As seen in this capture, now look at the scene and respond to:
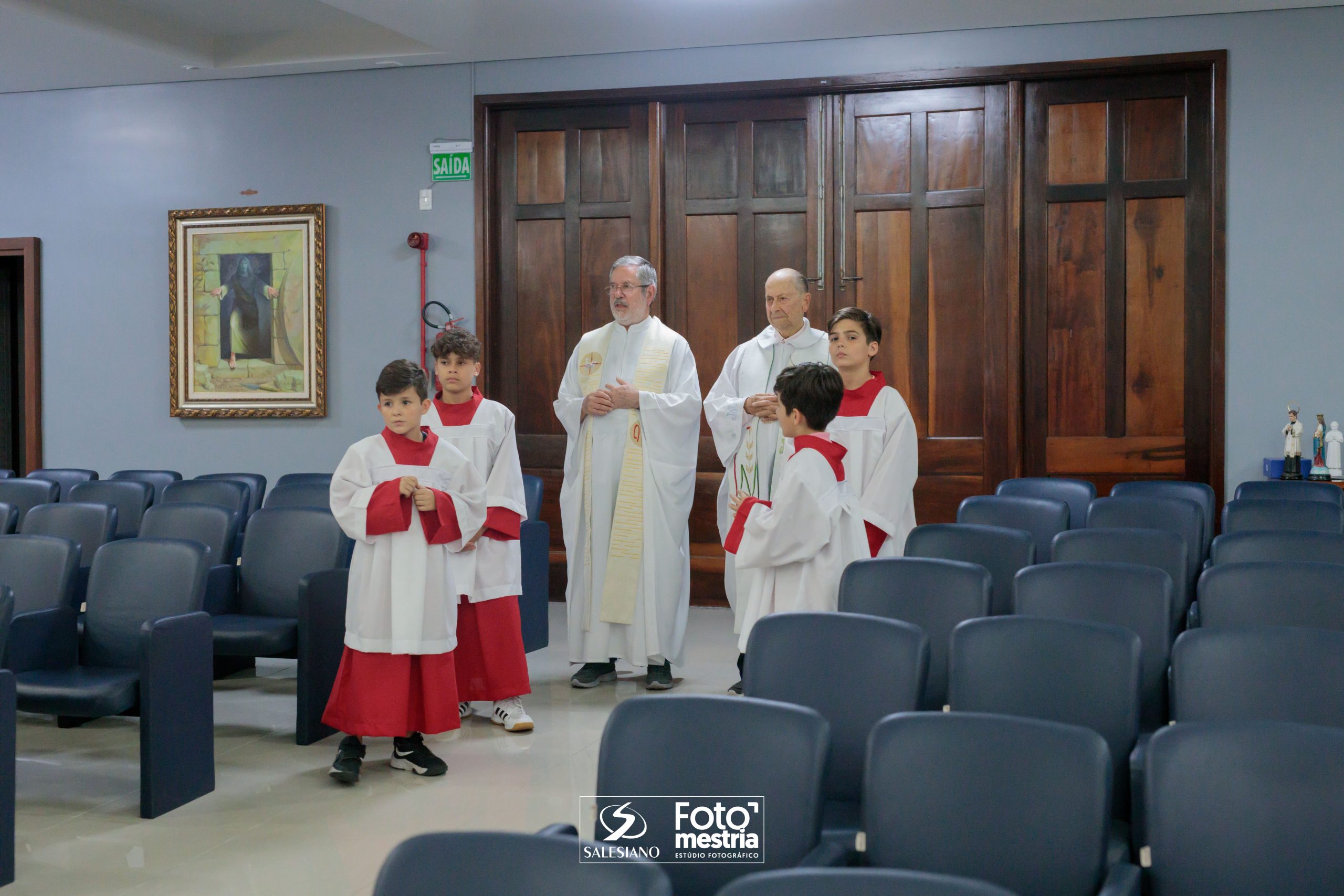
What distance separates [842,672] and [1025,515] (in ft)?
8.37

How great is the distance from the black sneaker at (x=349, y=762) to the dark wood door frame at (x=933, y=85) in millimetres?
4260

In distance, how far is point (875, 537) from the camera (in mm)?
4727

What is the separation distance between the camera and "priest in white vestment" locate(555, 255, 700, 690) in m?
5.66

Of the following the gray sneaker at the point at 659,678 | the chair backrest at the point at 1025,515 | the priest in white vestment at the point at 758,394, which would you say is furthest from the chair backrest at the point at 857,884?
the gray sneaker at the point at 659,678

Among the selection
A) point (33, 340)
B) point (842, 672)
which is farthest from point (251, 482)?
point (842, 672)

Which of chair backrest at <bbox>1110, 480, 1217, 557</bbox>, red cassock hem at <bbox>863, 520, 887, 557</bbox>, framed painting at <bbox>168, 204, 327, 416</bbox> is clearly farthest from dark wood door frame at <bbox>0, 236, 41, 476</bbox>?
chair backrest at <bbox>1110, 480, 1217, 557</bbox>

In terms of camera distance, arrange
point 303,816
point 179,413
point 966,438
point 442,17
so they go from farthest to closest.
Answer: point 179,413 < point 966,438 < point 442,17 < point 303,816

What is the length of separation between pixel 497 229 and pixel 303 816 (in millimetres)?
5178

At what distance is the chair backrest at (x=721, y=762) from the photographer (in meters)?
2.16

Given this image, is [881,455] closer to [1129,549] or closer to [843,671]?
[1129,549]

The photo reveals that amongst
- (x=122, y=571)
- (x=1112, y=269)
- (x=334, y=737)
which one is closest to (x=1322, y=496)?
(x=1112, y=269)

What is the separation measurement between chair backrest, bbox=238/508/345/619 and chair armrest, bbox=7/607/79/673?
0.84 meters

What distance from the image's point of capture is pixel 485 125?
817 centimetres

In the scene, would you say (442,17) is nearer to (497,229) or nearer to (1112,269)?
(497,229)
